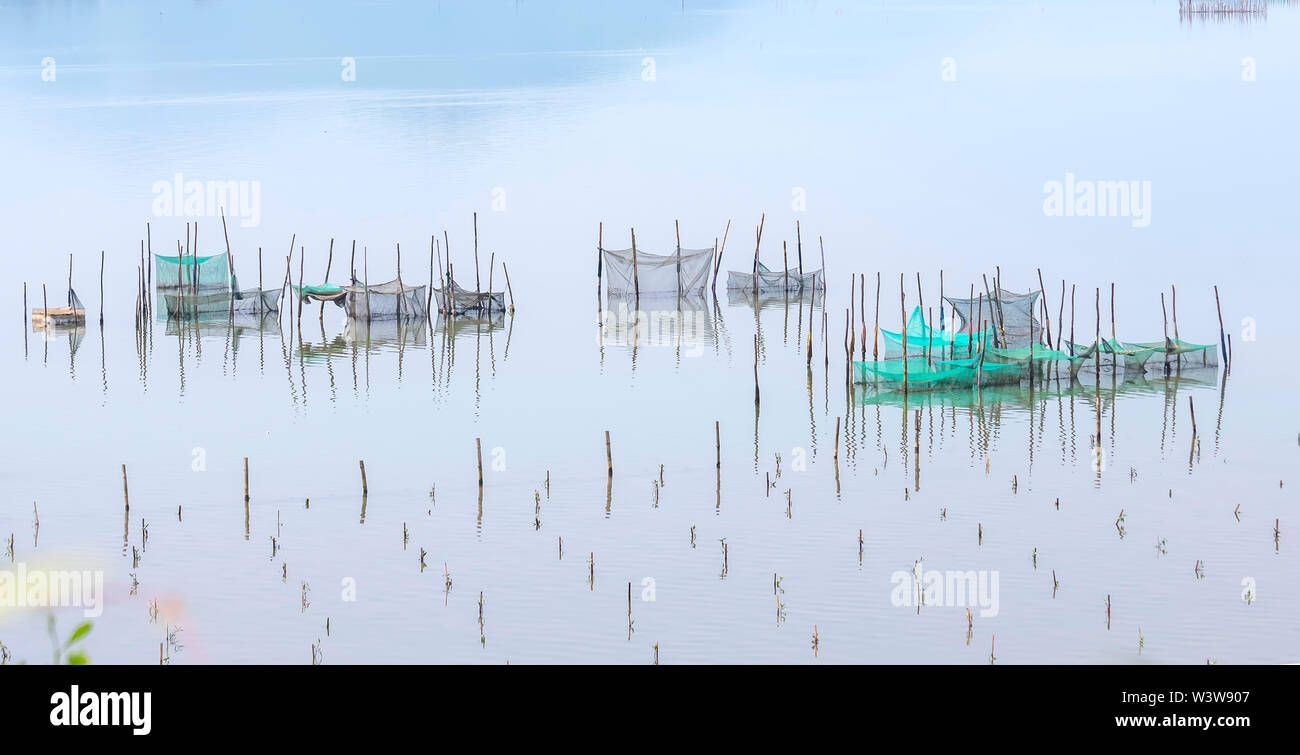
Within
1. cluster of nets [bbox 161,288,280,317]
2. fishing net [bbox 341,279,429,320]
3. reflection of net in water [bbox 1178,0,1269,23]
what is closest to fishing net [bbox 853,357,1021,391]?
fishing net [bbox 341,279,429,320]

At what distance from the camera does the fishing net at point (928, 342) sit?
2861 centimetres

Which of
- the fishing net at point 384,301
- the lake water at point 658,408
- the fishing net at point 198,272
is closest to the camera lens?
the lake water at point 658,408

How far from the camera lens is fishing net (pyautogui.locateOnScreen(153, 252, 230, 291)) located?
40.2 m

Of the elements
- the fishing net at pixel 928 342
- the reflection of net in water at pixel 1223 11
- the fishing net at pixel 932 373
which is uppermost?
the reflection of net in water at pixel 1223 11

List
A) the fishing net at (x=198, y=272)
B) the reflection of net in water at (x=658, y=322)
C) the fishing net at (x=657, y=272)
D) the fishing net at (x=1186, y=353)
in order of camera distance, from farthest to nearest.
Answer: the fishing net at (x=657, y=272) < the fishing net at (x=198, y=272) < the reflection of net in water at (x=658, y=322) < the fishing net at (x=1186, y=353)

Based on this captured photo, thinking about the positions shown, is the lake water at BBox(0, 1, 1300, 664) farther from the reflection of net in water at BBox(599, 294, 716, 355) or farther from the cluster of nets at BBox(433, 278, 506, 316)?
the cluster of nets at BBox(433, 278, 506, 316)

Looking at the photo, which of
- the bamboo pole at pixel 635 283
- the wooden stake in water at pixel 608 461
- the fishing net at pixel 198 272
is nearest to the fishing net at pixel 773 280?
the bamboo pole at pixel 635 283

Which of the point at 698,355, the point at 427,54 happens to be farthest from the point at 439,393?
the point at 427,54

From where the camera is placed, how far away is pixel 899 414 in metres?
26.4

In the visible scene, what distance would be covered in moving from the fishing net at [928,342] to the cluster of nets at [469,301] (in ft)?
44.2

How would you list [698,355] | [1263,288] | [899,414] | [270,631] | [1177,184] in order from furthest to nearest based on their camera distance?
[1177,184], [1263,288], [698,355], [899,414], [270,631]

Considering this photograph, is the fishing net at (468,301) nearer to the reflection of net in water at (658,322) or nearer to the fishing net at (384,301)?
the fishing net at (384,301)
